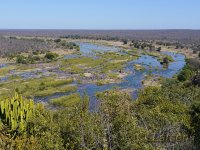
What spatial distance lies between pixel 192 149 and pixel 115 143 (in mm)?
6687

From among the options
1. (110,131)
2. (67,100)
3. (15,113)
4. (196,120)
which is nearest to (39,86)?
(67,100)

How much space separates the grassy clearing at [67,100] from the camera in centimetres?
6119

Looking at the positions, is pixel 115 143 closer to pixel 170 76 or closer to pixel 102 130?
pixel 102 130

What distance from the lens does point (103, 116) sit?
23.6 m

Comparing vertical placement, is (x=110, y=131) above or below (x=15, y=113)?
above

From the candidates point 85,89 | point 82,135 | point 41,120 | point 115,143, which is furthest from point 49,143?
point 85,89

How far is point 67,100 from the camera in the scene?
63438 millimetres

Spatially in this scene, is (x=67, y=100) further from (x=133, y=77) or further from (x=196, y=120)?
(x=196, y=120)

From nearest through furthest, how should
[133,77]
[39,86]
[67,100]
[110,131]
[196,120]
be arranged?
[110,131]
[196,120]
[67,100]
[39,86]
[133,77]

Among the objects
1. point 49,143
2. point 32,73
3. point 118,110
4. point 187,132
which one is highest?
point 118,110

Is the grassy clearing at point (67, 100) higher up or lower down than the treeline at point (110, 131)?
lower down

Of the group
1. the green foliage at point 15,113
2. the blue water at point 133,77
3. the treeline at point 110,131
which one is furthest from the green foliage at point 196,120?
the blue water at point 133,77

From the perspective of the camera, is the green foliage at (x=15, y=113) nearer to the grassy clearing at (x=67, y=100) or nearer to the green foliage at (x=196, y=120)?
the green foliage at (x=196, y=120)

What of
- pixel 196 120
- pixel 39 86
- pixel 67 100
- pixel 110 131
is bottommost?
pixel 39 86
